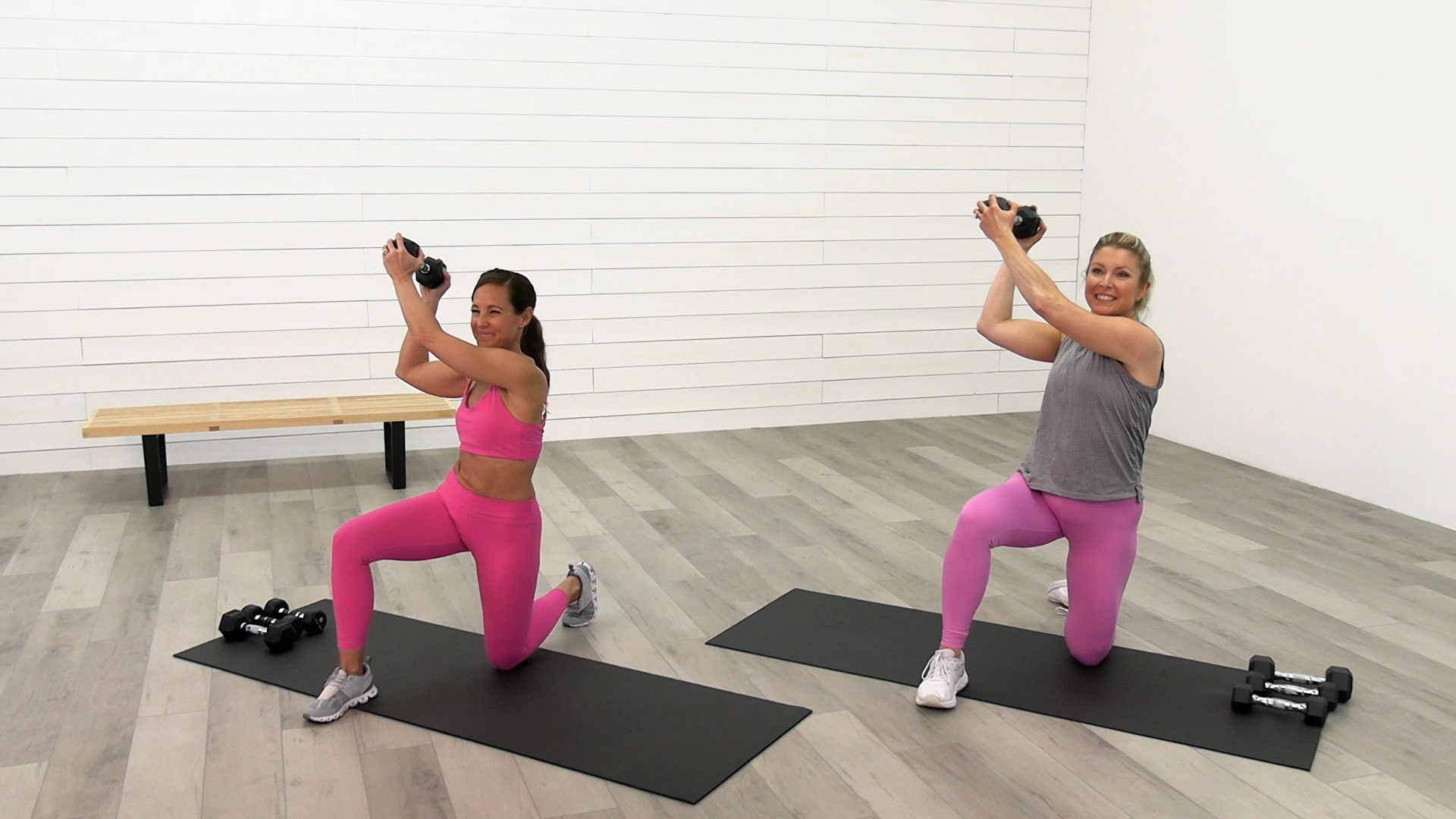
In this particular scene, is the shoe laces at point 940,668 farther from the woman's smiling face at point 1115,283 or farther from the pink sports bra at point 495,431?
the pink sports bra at point 495,431

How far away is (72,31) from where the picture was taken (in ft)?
15.0

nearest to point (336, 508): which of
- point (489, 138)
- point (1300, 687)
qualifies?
point (489, 138)

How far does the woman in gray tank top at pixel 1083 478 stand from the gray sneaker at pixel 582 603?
2.93 feet

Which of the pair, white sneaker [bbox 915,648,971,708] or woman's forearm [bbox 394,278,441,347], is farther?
white sneaker [bbox 915,648,971,708]

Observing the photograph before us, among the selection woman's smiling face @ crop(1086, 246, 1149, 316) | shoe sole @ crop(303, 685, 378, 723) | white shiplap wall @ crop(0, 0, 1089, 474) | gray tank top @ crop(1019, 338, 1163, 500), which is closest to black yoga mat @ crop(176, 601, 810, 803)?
shoe sole @ crop(303, 685, 378, 723)

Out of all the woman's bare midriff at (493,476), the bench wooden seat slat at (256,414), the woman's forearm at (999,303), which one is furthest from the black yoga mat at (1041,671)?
the bench wooden seat slat at (256,414)

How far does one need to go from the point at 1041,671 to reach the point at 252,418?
303 cm

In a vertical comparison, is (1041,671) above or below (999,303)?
below

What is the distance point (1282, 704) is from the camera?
2619mm

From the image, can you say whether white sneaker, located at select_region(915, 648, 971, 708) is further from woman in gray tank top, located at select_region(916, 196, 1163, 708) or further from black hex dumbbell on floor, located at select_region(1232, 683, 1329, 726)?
black hex dumbbell on floor, located at select_region(1232, 683, 1329, 726)

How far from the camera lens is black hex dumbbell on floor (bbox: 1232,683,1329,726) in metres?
2.56

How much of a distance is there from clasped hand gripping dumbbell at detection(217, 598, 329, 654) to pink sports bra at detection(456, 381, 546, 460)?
0.72 meters

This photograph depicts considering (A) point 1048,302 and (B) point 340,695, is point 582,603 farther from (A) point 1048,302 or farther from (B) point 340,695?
(A) point 1048,302

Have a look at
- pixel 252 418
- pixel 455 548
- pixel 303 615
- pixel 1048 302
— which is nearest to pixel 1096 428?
pixel 1048 302
